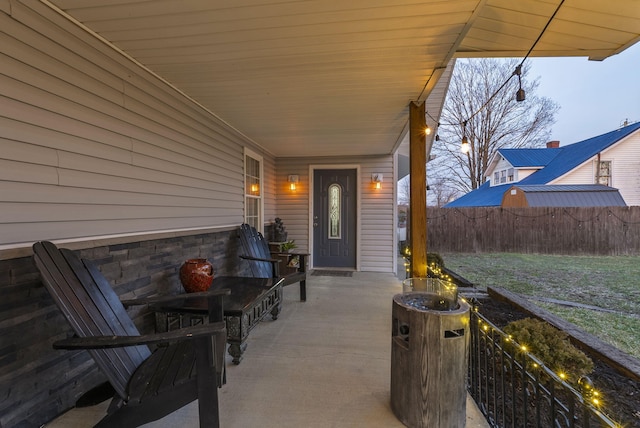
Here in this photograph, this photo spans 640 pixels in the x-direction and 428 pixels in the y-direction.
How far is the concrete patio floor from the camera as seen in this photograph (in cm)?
170

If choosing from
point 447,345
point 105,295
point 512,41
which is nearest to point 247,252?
point 105,295

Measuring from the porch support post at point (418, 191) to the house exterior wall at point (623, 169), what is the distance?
503 inches

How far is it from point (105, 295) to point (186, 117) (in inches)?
79.0

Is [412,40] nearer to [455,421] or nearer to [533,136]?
[455,421]

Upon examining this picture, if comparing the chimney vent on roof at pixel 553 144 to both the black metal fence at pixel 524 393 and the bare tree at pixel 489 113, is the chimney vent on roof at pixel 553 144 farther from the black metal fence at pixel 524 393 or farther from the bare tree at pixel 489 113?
the black metal fence at pixel 524 393

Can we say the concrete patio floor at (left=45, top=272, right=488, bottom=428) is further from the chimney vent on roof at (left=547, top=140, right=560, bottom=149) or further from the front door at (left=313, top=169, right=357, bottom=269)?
the chimney vent on roof at (left=547, top=140, right=560, bottom=149)

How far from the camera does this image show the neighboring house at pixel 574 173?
34.1 feet

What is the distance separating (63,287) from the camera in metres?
1.52

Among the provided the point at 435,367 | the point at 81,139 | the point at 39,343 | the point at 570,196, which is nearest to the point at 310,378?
the point at 435,367

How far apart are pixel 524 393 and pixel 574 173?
14397 millimetres

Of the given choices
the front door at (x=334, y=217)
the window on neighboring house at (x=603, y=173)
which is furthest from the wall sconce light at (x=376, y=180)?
the window on neighboring house at (x=603, y=173)

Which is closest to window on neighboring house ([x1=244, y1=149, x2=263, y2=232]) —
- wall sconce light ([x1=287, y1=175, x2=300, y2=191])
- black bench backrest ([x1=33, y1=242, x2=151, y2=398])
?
wall sconce light ([x1=287, y1=175, x2=300, y2=191])

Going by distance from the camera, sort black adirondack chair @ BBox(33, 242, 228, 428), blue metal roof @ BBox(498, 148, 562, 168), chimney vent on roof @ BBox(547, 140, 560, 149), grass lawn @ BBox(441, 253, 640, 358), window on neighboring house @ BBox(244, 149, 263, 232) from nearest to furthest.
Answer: black adirondack chair @ BBox(33, 242, 228, 428), grass lawn @ BBox(441, 253, 640, 358), window on neighboring house @ BBox(244, 149, 263, 232), blue metal roof @ BBox(498, 148, 562, 168), chimney vent on roof @ BBox(547, 140, 560, 149)

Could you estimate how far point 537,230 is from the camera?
9.09 meters
